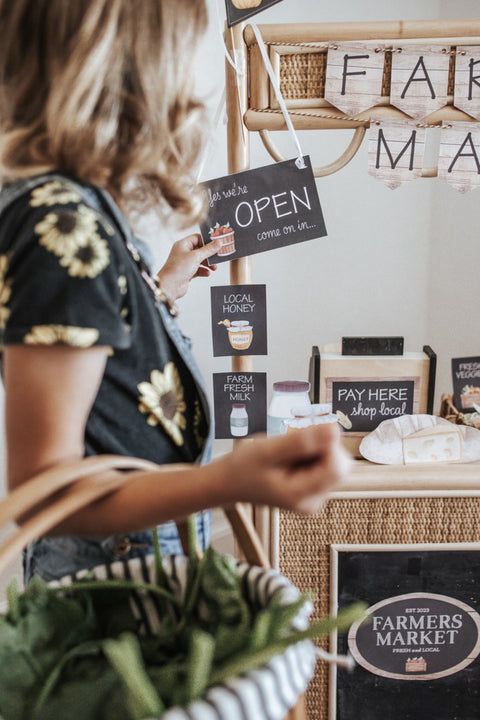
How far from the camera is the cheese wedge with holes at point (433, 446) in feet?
3.74

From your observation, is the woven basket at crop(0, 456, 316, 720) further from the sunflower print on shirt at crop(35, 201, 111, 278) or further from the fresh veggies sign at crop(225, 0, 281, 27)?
the fresh veggies sign at crop(225, 0, 281, 27)

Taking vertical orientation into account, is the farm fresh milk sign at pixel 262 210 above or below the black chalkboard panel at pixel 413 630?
above

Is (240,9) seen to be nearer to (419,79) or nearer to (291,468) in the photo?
(419,79)

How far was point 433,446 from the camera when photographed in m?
1.15

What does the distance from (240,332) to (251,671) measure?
2.76 ft

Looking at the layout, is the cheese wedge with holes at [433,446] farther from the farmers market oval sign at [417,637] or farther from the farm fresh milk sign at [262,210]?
the farm fresh milk sign at [262,210]

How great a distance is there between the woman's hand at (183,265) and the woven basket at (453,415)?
572mm

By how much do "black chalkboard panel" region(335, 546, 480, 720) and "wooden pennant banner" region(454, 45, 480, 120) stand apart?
29.8 inches

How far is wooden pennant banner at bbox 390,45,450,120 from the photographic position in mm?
1070

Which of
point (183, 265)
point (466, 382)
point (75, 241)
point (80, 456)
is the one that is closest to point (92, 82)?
point (75, 241)

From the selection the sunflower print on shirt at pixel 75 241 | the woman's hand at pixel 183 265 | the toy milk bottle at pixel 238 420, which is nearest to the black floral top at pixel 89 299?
the sunflower print on shirt at pixel 75 241

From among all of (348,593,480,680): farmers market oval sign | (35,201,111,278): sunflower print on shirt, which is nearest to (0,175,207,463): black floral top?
(35,201,111,278): sunflower print on shirt

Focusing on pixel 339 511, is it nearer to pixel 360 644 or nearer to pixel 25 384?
pixel 360 644

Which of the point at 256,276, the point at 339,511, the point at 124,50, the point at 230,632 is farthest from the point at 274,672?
the point at 256,276
